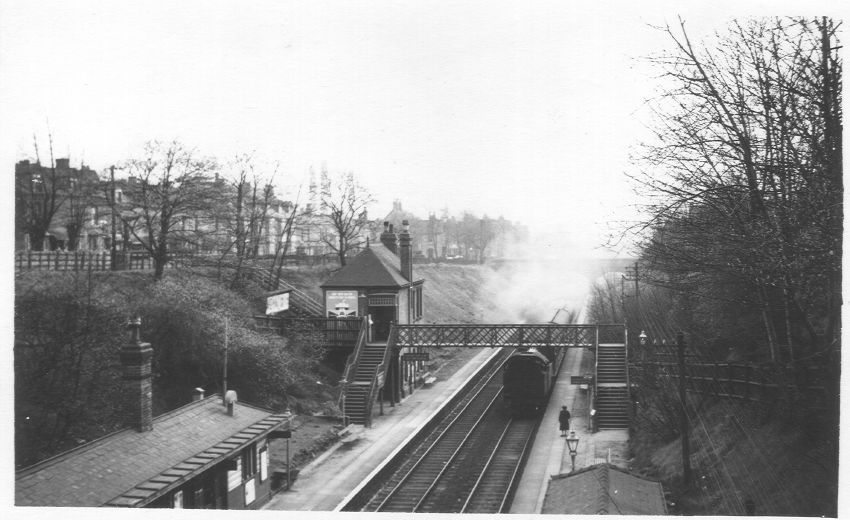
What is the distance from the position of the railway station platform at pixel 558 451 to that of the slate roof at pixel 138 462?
7.92 meters

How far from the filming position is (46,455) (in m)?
17.7

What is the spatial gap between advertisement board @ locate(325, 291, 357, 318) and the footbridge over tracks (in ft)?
5.99

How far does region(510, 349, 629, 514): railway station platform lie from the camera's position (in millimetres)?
20906

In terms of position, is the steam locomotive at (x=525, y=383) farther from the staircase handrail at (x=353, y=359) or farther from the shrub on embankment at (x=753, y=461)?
the shrub on embankment at (x=753, y=461)

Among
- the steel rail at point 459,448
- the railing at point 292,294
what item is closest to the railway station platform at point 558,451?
the steel rail at point 459,448

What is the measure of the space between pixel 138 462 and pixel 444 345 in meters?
18.0

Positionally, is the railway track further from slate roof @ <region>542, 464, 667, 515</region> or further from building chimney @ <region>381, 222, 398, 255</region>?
building chimney @ <region>381, 222, 398, 255</region>

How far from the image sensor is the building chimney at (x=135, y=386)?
1488 cm

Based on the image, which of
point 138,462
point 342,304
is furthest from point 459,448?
point 138,462

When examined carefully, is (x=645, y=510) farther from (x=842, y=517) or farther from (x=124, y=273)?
Result: (x=124, y=273)

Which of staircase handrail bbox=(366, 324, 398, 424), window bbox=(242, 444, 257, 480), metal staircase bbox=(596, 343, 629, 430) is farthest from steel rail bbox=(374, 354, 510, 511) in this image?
metal staircase bbox=(596, 343, 629, 430)

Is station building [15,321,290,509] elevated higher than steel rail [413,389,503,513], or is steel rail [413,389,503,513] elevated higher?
station building [15,321,290,509]

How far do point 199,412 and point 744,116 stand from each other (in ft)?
44.5

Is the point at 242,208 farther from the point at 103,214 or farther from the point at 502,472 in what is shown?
the point at 502,472
